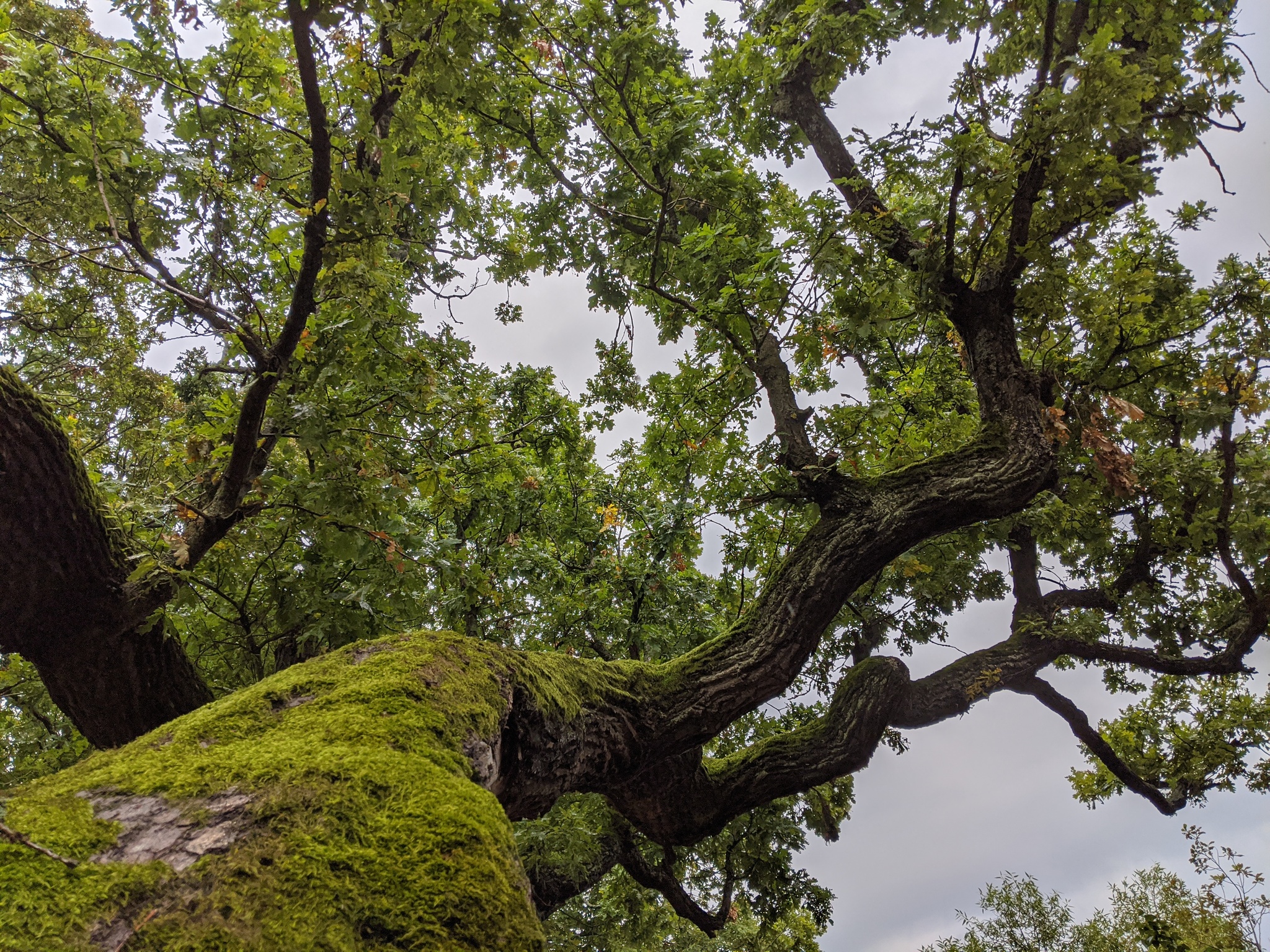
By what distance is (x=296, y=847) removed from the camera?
4.86 ft

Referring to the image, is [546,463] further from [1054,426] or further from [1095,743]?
[1095,743]

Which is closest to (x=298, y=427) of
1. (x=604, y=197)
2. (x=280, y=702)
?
(x=280, y=702)

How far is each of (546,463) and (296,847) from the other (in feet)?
16.8

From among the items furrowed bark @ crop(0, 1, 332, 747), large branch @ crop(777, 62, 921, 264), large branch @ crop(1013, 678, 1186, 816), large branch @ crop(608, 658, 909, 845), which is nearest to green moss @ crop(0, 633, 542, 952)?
furrowed bark @ crop(0, 1, 332, 747)

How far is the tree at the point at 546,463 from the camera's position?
191 centimetres

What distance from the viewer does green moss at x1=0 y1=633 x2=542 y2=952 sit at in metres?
1.24

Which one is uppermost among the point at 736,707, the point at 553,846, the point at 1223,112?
the point at 1223,112

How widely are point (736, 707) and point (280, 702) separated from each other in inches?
122

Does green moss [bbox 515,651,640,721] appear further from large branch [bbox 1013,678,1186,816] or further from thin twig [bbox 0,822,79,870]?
large branch [bbox 1013,678,1186,816]

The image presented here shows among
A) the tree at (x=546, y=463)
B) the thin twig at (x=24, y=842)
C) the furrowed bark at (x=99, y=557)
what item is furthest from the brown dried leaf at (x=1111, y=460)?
the thin twig at (x=24, y=842)

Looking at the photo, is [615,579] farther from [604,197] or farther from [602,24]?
[602,24]

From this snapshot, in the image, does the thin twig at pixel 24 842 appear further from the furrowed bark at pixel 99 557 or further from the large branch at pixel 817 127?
the large branch at pixel 817 127

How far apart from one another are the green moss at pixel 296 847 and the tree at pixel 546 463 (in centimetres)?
1

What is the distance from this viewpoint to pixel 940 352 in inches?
314
